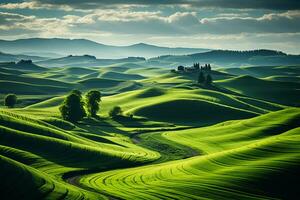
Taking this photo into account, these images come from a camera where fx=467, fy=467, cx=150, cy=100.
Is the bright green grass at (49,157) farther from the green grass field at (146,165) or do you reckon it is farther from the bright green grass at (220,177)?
the bright green grass at (220,177)

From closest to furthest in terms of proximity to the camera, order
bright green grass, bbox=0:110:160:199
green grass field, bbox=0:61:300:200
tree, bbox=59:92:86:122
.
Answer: bright green grass, bbox=0:110:160:199, green grass field, bbox=0:61:300:200, tree, bbox=59:92:86:122

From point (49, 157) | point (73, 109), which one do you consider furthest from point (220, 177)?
point (73, 109)

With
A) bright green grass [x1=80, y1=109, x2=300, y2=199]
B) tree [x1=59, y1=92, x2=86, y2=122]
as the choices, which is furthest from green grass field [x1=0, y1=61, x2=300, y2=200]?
tree [x1=59, y1=92, x2=86, y2=122]

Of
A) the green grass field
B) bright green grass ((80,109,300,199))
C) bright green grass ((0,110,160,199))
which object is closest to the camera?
bright green grass ((0,110,160,199))

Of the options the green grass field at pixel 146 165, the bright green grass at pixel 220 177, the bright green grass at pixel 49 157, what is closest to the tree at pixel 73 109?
the green grass field at pixel 146 165

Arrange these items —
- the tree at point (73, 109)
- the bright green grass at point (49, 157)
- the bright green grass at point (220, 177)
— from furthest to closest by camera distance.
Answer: the tree at point (73, 109) < the bright green grass at point (220, 177) < the bright green grass at point (49, 157)

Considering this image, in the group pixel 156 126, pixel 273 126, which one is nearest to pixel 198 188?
pixel 273 126

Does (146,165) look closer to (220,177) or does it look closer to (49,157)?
(49,157)

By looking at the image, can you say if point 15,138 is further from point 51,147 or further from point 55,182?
point 55,182

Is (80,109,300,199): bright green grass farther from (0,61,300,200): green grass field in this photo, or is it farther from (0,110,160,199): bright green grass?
(0,110,160,199): bright green grass
